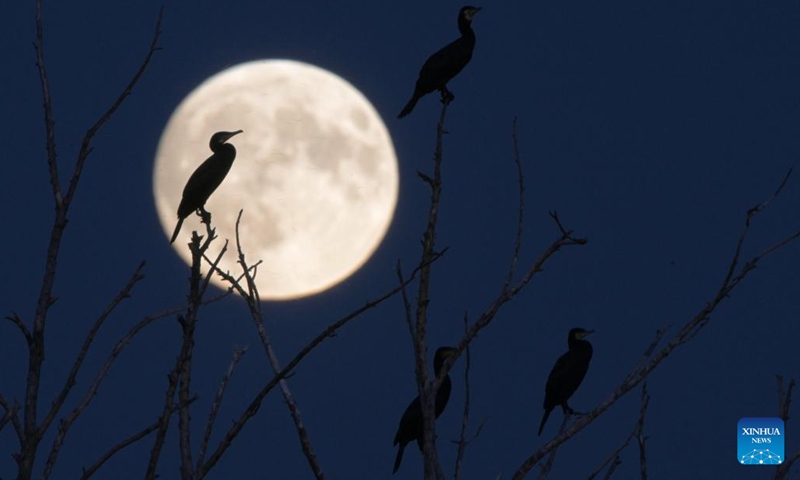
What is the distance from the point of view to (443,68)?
1384cm

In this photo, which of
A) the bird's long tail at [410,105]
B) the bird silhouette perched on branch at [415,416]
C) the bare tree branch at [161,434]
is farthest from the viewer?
the bird's long tail at [410,105]

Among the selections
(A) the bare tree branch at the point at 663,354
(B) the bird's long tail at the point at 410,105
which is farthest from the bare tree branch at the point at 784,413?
(B) the bird's long tail at the point at 410,105

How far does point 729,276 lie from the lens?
4.40 metres

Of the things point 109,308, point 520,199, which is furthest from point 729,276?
point 109,308

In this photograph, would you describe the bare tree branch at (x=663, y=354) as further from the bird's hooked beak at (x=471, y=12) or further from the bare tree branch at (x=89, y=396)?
the bird's hooked beak at (x=471, y=12)

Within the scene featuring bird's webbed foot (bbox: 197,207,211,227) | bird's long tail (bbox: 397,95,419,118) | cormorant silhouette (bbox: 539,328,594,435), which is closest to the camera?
bird's webbed foot (bbox: 197,207,211,227)

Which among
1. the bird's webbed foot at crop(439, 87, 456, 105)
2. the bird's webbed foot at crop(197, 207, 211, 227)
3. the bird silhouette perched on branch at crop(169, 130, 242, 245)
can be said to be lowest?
the bird's webbed foot at crop(197, 207, 211, 227)

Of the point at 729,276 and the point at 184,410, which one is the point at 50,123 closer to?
the point at 184,410

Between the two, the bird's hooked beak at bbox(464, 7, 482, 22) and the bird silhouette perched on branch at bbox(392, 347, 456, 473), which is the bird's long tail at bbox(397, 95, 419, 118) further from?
the bird silhouette perched on branch at bbox(392, 347, 456, 473)

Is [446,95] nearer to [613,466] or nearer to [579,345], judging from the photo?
[579,345]

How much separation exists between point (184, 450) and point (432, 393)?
3.46 feet

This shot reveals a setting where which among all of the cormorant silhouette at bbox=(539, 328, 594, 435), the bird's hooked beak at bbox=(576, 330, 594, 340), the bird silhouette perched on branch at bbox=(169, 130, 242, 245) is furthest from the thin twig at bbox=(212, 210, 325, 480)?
the bird's hooked beak at bbox=(576, 330, 594, 340)

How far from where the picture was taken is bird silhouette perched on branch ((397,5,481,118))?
13719 millimetres

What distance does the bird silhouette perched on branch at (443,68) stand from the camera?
1372 centimetres
